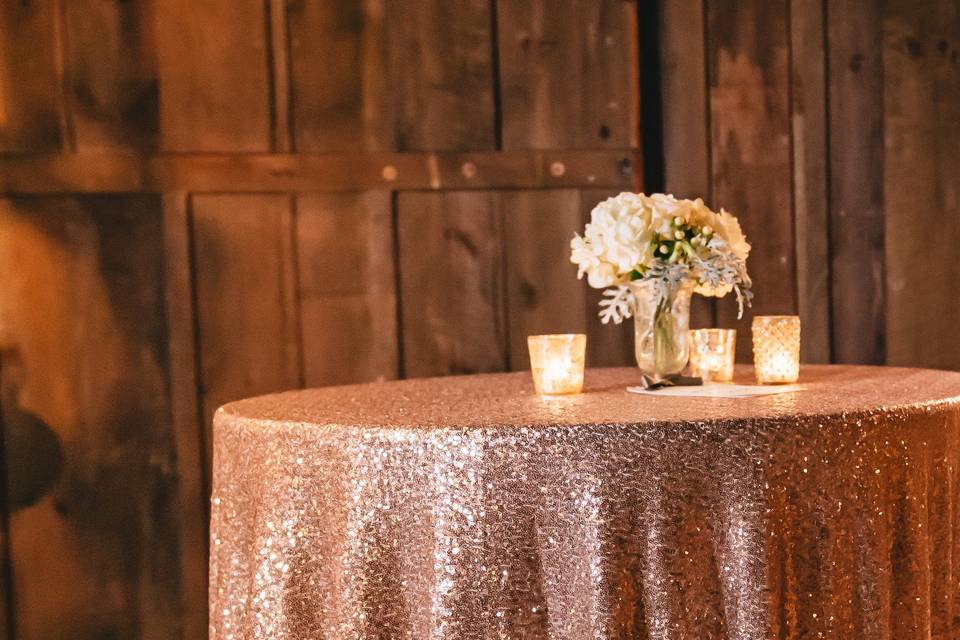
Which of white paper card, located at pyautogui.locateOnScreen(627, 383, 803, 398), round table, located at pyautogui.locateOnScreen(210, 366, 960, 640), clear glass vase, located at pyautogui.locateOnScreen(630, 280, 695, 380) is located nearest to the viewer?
round table, located at pyautogui.locateOnScreen(210, 366, 960, 640)

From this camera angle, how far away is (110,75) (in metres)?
2.39

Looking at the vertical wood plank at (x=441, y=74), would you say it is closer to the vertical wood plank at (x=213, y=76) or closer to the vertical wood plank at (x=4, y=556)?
the vertical wood plank at (x=213, y=76)

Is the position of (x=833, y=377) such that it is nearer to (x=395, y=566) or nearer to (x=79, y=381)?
(x=395, y=566)

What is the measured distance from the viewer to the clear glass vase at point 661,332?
5.43 ft

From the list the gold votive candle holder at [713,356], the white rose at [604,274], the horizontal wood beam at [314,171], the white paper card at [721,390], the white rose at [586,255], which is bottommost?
the white paper card at [721,390]

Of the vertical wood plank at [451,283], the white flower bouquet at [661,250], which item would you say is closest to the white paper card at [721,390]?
the white flower bouquet at [661,250]

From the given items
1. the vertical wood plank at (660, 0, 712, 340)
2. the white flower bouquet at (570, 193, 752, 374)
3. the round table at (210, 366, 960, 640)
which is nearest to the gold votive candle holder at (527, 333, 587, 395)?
the white flower bouquet at (570, 193, 752, 374)

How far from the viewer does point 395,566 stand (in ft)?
4.35

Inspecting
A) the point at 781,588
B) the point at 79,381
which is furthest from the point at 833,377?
the point at 79,381

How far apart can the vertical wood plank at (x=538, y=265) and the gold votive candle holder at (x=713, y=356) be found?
2.92 feet

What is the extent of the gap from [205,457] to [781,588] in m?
1.51

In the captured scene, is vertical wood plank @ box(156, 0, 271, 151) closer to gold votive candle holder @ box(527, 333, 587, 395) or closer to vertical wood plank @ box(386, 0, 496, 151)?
vertical wood plank @ box(386, 0, 496, 151)

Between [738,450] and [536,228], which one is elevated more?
[536,228]

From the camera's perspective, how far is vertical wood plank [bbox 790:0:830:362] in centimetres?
281
